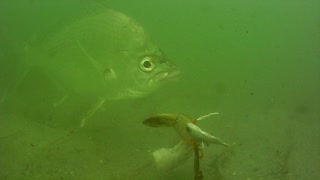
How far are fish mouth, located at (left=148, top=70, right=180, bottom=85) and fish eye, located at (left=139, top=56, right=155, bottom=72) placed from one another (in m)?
0.09

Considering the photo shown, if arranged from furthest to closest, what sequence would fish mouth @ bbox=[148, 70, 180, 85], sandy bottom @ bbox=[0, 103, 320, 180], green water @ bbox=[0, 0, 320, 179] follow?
green water @ bbox=[0, 0, 320, 179], sandy bottom @ bbox=[0, 103, 320, 180], fish mouth @ bbox=[148, 70, 180, 85]

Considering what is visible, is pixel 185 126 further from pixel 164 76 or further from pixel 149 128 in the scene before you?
pixel 149 128

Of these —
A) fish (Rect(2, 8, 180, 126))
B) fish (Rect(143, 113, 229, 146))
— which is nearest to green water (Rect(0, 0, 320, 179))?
fish (Rect(2, 8, 180, 126))

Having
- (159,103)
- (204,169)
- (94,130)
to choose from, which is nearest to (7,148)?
(94,130)

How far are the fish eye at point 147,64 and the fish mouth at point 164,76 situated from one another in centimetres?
9

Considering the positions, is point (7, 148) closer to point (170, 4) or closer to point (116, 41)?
point (116, 41)

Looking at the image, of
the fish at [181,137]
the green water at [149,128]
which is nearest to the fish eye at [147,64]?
the fish at [181,137]

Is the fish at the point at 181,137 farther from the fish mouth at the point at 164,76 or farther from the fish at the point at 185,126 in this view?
the fish mouth at the point at 164,76

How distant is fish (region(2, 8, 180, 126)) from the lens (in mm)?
3184

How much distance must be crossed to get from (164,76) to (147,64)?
0.64 ft

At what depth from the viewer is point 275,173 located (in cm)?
354

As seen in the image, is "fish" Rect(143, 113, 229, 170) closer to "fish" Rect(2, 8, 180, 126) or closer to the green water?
the green water

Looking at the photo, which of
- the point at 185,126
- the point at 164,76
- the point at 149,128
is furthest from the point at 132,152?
the point at 185,126

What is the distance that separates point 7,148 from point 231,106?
150 inches
